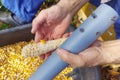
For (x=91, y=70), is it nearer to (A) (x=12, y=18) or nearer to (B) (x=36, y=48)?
(B) (x=36, y=48)

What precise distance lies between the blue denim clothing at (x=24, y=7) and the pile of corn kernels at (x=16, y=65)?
275mm

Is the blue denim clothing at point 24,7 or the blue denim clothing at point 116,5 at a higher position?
the blue denim clothing at point 24,7

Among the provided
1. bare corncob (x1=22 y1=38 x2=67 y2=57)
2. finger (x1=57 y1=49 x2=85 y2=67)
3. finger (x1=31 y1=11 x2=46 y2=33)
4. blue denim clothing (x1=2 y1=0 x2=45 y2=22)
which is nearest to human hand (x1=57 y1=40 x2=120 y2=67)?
finger (x1=57 y1=49 x2=85 y2=67)

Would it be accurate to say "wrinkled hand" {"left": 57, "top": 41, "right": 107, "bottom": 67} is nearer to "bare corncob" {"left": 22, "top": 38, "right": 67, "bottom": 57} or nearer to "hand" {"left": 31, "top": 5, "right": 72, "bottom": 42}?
"bare corncob" {"left": 22, "top": 38, "right": 67, "bottom": 57}

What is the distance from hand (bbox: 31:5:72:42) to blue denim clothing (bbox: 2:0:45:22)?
26.4 inches

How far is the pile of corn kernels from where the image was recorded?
2234mm

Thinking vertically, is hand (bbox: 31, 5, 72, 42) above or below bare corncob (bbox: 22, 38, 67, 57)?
above

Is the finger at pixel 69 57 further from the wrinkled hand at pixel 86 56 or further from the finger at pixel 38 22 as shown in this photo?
the finger at pixel 38 22

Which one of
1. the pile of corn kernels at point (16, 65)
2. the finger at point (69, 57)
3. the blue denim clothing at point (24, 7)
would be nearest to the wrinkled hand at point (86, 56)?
the finger at point (69, 57)

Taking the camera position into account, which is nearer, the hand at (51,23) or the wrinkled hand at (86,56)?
the wrinkled hand at (86,56)

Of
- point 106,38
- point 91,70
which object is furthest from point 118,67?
point 91,70

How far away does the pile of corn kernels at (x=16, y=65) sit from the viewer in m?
2.23

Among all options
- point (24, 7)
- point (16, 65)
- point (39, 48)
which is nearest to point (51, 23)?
Answer: point (39, 48)

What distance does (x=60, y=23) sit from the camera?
6.37 ft
